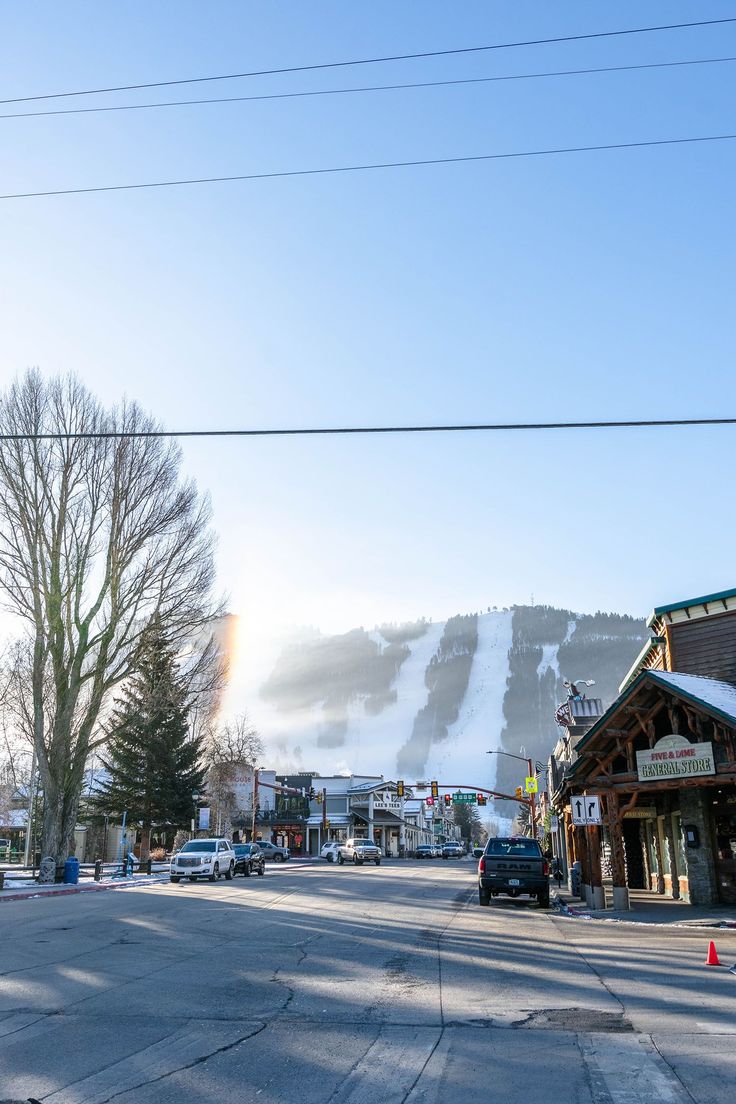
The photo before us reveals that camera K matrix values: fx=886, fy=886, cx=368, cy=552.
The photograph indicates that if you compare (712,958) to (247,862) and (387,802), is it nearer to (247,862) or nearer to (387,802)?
(247,862)

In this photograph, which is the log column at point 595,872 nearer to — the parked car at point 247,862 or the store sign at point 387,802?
the parked car at point 247,862

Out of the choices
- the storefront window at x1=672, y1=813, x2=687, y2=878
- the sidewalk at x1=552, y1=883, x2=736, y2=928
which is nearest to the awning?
the storefront window at x1=672, y1=813, x2=687, y2=878

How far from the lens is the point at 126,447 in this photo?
35.4 metres

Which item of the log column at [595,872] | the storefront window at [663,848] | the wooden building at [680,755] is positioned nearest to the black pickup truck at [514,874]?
the wooden building at [680,755]

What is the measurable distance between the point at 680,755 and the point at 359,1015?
14.2 meters

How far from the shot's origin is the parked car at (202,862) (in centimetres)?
3697

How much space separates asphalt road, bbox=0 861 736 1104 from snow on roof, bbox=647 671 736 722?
4993 mm

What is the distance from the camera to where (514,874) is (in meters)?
24.7

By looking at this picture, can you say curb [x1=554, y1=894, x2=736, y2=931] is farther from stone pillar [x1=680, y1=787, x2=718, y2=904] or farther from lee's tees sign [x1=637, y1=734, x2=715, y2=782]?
lee's tees sign [x1=637, y1=734, x2=715, y2=782]

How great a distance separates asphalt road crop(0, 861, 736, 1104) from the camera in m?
6.61

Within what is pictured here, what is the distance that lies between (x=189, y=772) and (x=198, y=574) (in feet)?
91.5

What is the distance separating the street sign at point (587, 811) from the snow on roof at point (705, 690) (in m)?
3.68

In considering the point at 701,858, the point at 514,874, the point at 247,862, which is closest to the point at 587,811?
the point at 514,874

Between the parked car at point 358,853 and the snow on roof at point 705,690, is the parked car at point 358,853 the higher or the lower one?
the lower one
